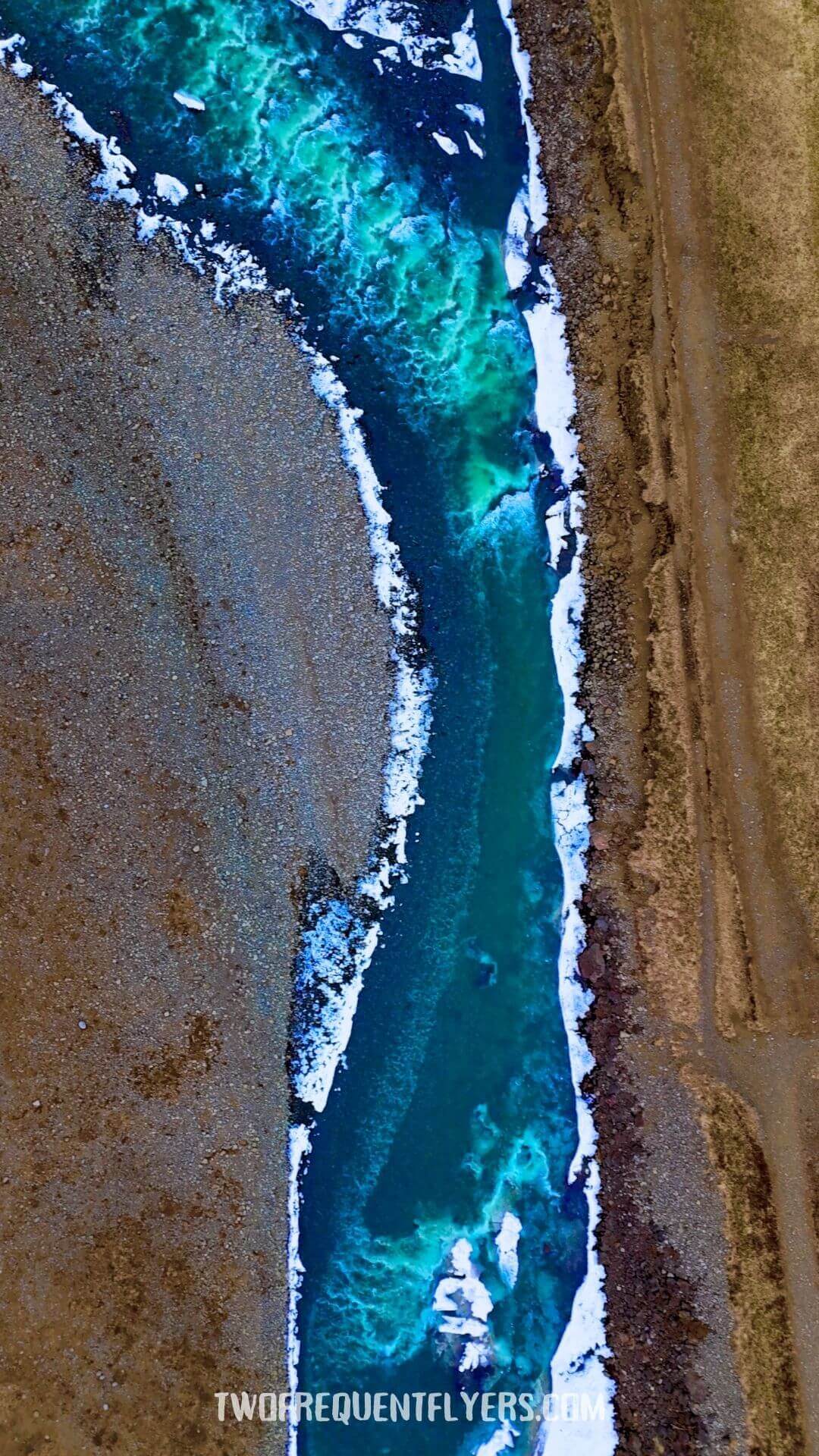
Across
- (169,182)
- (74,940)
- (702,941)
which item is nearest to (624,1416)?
(702,941)

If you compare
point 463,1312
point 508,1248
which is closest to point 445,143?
point 508,1248

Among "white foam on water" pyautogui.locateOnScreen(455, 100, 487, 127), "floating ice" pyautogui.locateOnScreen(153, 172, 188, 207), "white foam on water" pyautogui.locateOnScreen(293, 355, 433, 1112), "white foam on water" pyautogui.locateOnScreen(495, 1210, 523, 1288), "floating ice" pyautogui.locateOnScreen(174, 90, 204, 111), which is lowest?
"white foam on water" pyautogui.locateOnScreen(495, 1210, 523, 1288)

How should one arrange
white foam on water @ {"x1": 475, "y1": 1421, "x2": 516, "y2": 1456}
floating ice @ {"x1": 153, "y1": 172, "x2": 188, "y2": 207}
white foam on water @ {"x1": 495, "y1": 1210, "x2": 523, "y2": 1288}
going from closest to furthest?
white foam on water @ {"x1": 475, "y1": 1421, "x2": 516, "y2": 1456}, white foam on water @ {"x1": 495, "y1": 1210, "x2": 523, "y2": 1288}, floating ice @ {"x1": 153, "y1": 172, "x2": 188, "y2": 207}

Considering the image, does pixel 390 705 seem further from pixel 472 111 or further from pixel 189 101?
pixel 189 101

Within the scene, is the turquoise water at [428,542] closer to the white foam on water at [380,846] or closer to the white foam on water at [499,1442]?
the white foam on water at [380,846]

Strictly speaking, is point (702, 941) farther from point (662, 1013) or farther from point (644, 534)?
point (644, 534)

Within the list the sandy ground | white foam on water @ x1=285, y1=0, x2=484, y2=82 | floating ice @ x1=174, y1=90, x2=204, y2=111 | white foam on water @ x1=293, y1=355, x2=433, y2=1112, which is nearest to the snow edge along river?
white foam on water @ x1=293, y1=355, x2=433, y2=1112

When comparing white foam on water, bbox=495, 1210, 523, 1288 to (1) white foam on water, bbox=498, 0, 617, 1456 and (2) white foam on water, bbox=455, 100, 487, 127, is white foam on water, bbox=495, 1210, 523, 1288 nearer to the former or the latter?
(1) white foam on water, bbox=498, 0, 617, 1456

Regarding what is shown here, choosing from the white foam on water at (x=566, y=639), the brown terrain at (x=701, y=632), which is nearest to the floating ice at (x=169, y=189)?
the white foam on water at (x=566, y=639)

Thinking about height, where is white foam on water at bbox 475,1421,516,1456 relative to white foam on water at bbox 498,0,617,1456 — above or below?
below
